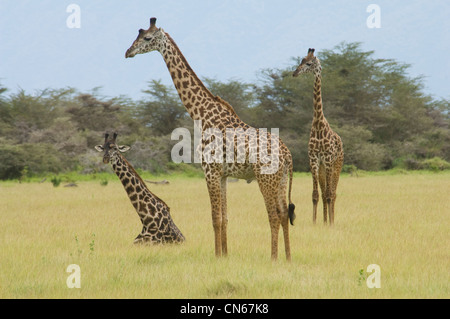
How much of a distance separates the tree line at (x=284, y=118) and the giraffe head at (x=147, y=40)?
16840 mm

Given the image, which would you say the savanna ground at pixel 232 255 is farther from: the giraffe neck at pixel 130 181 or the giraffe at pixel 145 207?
the giraffe neck at pixel 130 181

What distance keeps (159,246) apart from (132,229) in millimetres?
1725

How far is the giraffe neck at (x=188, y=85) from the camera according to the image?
6508 millimetres

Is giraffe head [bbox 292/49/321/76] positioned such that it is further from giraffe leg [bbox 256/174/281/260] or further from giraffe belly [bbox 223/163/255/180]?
giraffe leg [bbox 256/174/281/260]

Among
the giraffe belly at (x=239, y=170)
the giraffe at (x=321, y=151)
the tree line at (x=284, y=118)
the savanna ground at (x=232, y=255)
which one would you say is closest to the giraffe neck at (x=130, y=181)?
the savanna ground at (x=232, y=255)

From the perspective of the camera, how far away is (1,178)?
2145 cm

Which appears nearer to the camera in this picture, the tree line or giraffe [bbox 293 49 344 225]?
giraffe [bbox 293 49 344 225]

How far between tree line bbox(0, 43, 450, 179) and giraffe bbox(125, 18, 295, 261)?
55.2ft

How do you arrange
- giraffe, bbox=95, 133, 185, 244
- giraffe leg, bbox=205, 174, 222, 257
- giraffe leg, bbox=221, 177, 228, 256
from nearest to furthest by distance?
giraffe leg, bbox=205, 174, 222, 257 → giraffe leg, bbox=221, 177, 228, 256 → giraffe, bbox=95, 133, 185, 244

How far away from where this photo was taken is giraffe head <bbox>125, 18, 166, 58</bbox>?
6.38 m

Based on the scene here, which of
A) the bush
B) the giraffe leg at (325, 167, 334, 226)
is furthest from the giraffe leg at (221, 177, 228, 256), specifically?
the bush

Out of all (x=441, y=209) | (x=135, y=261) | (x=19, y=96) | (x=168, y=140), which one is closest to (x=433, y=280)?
(x=135, y=261)
